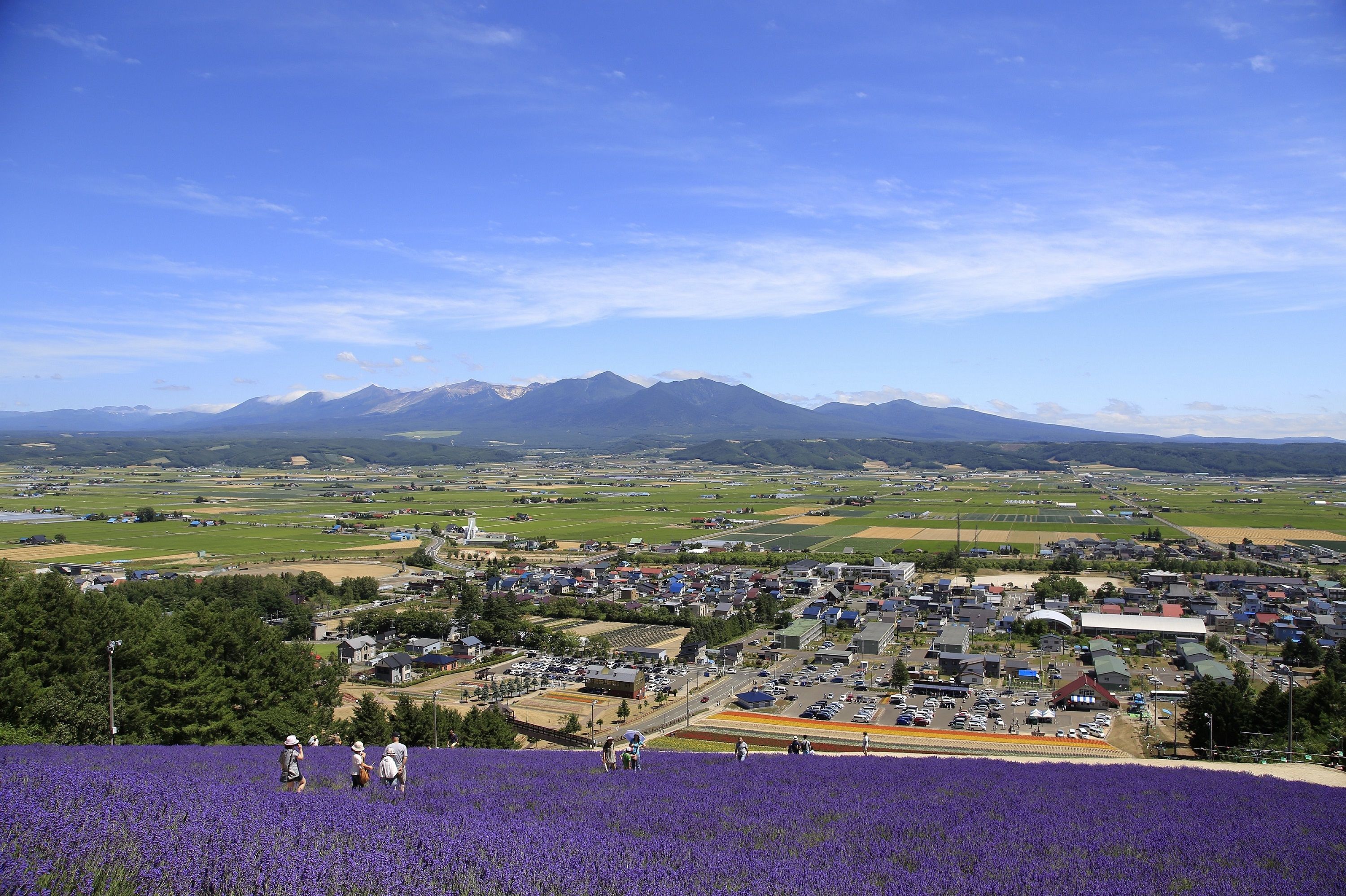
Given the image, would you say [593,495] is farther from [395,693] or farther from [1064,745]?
[1064,745]

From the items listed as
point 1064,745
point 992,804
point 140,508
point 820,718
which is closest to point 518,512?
point 140,508

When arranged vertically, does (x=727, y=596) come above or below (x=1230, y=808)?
below

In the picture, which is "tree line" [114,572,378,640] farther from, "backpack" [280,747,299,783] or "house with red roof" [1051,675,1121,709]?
"house with red roof" [1051,675,1121,709]

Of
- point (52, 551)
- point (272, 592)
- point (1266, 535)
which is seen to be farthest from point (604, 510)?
point (1266, 535)

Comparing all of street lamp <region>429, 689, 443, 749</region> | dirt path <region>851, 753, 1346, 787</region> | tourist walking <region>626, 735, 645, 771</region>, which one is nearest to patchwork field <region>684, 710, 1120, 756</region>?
dirt path <region>851, 753, 1346, 787</region>

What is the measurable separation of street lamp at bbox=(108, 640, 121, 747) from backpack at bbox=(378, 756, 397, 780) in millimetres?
9008

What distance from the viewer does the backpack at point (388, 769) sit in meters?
7.55

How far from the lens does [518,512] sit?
93.2 m

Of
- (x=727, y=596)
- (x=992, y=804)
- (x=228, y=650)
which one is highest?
(x=992, y=804)

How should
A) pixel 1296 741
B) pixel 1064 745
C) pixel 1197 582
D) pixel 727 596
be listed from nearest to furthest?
pixel 1296 741, pixel 1064 745, pixel 727 596, pixel 1197 582

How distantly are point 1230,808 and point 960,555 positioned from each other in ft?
186

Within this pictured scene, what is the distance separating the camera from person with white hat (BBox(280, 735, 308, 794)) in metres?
7.46

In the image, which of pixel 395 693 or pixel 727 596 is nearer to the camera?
pixel 395 693

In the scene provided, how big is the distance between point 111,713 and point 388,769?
9.79 meters
